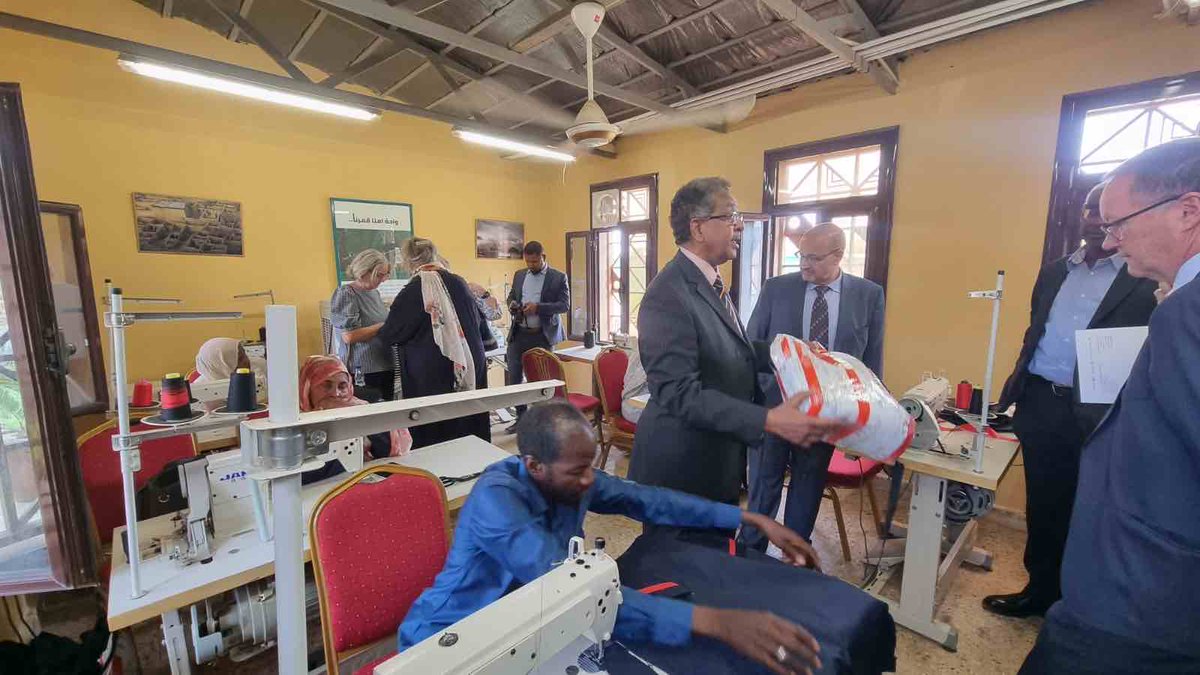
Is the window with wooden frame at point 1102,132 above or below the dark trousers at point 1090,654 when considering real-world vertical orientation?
above

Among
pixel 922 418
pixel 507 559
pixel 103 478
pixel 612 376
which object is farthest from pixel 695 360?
pixel 612 376

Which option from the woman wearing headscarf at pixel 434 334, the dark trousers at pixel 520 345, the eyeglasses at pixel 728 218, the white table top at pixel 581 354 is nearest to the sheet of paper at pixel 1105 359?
the eyeglasses at pixel 728 218

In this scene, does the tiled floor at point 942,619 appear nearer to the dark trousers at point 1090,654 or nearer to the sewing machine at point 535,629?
the dark trousers at point 1090,654

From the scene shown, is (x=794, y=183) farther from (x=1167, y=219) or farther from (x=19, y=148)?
(x=19, y=148)

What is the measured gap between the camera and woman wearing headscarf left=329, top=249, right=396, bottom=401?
3.21m

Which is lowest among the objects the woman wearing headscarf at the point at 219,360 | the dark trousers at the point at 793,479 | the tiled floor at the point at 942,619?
the tiled floor at the point at 942,619

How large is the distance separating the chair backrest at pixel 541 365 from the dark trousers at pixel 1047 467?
9.52ft

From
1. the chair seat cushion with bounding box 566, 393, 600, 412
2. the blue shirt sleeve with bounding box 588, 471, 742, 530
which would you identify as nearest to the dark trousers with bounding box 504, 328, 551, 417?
the chair seat cushion with bounding box 566, 393, 600, 412

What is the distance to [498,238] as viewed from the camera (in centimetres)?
621

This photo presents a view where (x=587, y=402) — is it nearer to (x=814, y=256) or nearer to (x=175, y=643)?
(x=814, y=256)

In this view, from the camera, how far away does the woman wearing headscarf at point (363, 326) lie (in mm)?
3209

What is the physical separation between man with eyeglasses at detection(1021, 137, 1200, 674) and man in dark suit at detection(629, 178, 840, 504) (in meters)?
0.65

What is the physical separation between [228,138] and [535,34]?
3.00 meters

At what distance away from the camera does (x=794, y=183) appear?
425cm
